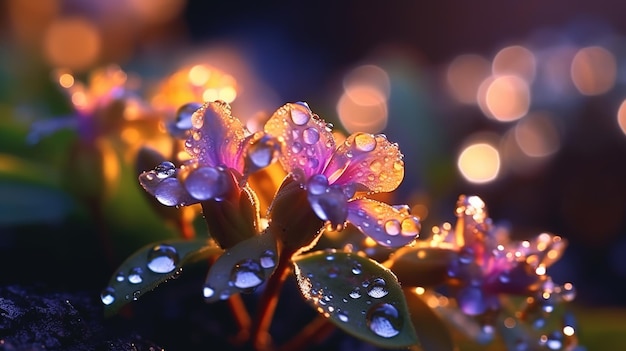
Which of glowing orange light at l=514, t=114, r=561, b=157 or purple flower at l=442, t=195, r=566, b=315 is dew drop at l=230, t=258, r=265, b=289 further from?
glowing orange light at l=514, t=114, r=561, b=157

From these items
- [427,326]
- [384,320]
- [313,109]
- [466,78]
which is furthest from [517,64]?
[384,320]

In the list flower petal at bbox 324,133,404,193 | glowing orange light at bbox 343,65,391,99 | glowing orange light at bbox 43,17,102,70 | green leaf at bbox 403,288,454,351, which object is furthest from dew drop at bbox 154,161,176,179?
glowing orange light at bbox 43,17,102,70

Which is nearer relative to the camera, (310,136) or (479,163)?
(310,136)

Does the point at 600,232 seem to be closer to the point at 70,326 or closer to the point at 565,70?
the point at 565,70

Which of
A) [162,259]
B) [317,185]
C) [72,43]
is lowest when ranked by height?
[72,43]

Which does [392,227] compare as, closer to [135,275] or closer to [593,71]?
[135,275]

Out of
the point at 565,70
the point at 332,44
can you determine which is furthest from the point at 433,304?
the point at 332,44

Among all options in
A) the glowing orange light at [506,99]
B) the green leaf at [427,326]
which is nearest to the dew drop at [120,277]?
the green leaf at [427,326]
